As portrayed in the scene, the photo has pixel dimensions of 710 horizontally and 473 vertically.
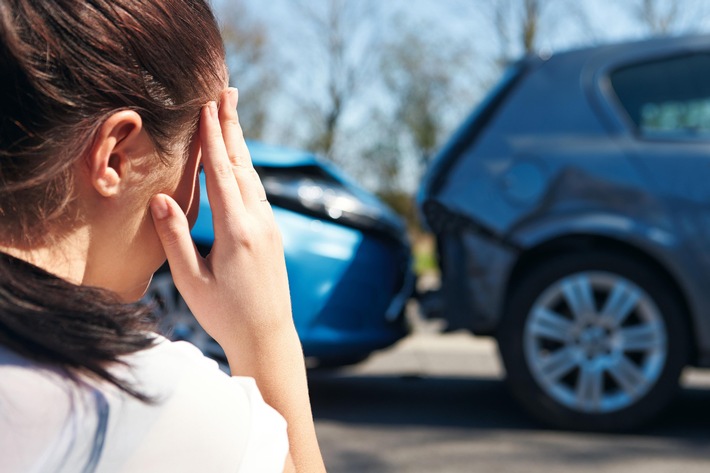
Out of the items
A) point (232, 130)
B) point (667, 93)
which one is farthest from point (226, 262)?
point (667, 93)

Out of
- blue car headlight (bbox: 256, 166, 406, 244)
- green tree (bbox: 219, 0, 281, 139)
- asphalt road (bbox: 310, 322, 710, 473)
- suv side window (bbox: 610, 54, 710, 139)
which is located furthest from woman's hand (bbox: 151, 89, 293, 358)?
green tree (bbox: 219, 0, 281, 139)

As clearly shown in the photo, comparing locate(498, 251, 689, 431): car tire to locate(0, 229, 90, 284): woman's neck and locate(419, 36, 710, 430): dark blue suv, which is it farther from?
locate(0, 229, 90, 284): woman's neck

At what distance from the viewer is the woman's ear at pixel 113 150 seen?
2.66 feet

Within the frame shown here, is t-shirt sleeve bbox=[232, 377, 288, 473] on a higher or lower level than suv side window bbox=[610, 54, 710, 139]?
lower

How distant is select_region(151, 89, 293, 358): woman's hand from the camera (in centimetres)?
91

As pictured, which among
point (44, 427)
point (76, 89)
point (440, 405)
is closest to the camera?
point (44, 427)

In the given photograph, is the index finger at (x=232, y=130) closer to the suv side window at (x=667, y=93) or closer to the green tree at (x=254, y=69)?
the suv side window at (x=667, y=93)

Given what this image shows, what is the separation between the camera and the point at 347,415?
4008 millimetres

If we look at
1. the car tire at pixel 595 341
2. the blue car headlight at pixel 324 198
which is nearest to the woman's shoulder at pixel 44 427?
the blue car headlight at pixel 324 198

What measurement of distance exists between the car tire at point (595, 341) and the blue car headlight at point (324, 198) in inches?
28.1

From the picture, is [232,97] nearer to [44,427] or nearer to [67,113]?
[67,113]

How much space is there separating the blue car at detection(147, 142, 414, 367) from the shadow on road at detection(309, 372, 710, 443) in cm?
28

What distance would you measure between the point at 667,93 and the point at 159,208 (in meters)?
3.46

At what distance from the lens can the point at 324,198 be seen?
390 centimetres
